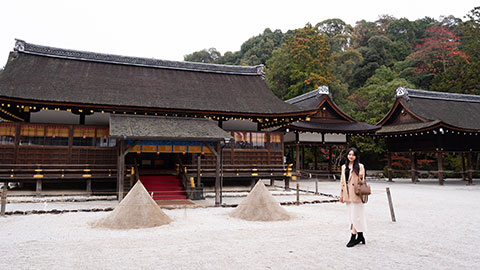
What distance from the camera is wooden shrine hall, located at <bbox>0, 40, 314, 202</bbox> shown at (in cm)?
1268

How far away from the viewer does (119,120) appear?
13.0 m

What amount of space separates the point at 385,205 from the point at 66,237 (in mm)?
11230

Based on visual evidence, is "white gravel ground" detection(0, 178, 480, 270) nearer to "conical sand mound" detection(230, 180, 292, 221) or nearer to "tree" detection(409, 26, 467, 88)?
"conical sand mound" detection(230, 180, 292, 221)

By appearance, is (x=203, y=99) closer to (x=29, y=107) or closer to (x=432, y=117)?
(x=29, y=107)

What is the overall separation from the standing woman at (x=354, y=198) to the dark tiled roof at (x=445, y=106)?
18.9m

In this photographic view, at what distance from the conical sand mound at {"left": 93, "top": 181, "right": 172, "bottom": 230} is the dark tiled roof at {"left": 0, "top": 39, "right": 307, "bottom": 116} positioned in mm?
6354

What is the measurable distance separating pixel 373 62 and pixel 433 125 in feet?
97.3

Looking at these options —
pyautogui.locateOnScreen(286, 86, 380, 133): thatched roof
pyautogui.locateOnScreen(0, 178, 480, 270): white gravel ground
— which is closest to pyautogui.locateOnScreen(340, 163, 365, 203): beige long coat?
pyautogui.locateOnScreen(0, 178, 480, 270): white gravel ground

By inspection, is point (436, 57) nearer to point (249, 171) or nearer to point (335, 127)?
point (335, 127)

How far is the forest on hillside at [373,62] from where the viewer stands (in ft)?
109

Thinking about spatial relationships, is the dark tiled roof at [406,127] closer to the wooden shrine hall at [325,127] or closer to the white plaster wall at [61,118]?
the wooden shrine hall at [325,127]

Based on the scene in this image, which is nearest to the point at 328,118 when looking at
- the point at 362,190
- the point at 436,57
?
the point at 362,190

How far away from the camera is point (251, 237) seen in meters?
7.23

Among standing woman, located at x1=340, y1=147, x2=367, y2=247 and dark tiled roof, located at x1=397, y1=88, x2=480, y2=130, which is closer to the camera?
standing woman, located at x1=340, y1=147, x2=367, y2=247
